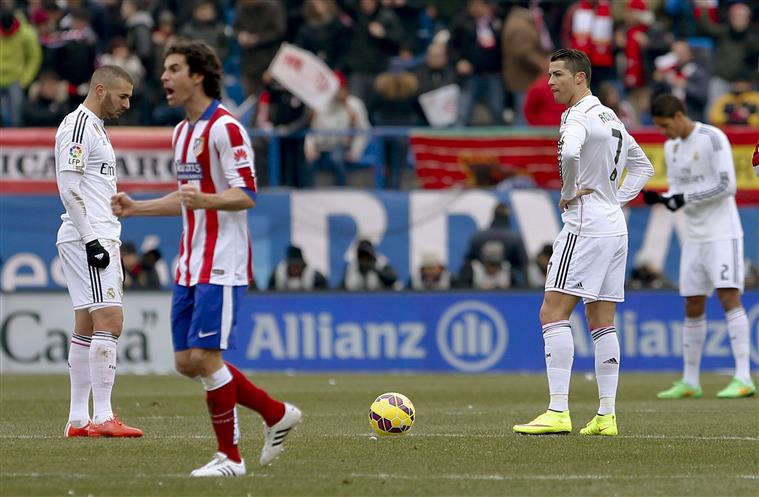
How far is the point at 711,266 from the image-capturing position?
49.7ft

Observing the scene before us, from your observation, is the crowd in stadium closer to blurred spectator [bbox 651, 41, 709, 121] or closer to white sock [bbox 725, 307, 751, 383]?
blurred spectator [bbox 651, 41, 709, 121]

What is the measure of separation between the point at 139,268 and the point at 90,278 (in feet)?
34.6

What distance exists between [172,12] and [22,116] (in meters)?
3.40

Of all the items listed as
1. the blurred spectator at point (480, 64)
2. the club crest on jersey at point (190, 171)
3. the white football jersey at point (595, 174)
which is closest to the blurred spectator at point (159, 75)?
the blurred spectator at point (480, 64)

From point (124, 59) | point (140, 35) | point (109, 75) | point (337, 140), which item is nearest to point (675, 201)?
point (109, 75)

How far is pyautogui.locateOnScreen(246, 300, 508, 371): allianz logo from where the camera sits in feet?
68.4

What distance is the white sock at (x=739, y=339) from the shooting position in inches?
608

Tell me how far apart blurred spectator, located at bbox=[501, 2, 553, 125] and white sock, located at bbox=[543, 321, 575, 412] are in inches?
512

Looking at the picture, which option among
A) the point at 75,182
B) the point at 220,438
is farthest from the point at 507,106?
the point at 220,438

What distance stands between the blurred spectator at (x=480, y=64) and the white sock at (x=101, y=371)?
13.5 m

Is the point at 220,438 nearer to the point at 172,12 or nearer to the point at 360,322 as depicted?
the point at 360,322

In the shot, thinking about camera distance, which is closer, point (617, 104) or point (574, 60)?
point (574, 60)

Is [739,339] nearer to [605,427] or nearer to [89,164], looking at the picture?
[605,427]

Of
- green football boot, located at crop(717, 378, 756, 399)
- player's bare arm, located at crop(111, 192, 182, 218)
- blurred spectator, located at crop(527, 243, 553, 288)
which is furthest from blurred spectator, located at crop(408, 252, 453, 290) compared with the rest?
player's bare arm, located at crop(111, 192, 182, 218)
